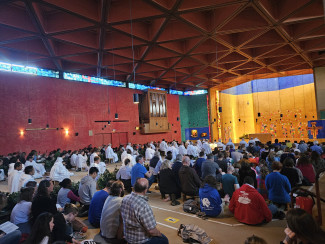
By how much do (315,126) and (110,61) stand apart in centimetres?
1397

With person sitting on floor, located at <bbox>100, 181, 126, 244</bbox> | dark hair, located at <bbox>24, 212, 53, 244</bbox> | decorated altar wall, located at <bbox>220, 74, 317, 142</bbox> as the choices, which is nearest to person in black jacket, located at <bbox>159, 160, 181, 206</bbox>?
person sitting on floor, located at <bbox>100, 181, 126, 244</bbox>

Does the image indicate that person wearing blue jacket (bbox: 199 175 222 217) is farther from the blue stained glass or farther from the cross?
the cross

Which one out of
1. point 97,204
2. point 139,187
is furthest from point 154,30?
point 139,187

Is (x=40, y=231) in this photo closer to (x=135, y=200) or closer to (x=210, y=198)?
(x=135, y=200)

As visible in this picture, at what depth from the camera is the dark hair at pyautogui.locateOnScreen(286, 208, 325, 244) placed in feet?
5.57

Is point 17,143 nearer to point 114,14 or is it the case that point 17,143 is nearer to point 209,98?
point 114,14

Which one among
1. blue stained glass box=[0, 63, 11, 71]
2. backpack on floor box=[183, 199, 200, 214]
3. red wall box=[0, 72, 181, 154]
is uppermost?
blue stained glass box=[0, 63, 11, 71]

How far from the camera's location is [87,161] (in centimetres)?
1141

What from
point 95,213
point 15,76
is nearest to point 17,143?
point 15,76

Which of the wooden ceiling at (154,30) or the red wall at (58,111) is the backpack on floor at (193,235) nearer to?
the wooden ceiling at (154,30)

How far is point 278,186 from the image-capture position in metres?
4.30

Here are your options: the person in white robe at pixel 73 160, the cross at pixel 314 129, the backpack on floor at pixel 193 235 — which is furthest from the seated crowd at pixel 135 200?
the cross at pixel 314 129

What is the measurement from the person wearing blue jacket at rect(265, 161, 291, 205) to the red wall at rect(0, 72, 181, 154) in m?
8.41

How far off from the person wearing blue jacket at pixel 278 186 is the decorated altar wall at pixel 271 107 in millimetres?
13505
